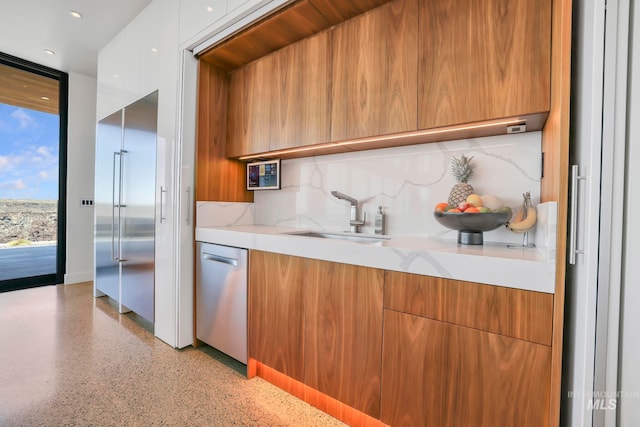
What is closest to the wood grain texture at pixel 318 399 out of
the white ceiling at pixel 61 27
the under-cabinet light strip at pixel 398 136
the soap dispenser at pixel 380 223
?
the soap dispenser at pixel 380 223

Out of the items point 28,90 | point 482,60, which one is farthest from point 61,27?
point 482,60

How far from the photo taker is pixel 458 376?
1144mm

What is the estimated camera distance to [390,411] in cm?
132

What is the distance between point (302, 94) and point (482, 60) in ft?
3.52

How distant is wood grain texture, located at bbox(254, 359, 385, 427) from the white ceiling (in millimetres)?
3154

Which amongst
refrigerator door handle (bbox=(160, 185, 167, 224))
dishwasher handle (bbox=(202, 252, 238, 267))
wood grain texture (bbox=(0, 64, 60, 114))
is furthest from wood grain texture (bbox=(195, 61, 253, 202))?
wood grain texture (bbox=(0, 64, 60, 114))

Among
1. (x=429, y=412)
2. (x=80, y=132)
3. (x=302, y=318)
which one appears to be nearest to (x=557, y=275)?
(x=429, y=412)

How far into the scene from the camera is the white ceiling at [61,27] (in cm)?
268

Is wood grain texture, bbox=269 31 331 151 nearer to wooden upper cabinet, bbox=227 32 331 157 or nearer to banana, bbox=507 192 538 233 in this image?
wooden upper cabinet, bbox=227 32 331 157

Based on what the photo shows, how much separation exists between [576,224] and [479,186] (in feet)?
2.57

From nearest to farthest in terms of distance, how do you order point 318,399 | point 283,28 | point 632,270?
point 632,270, point 318,399, point 283,28

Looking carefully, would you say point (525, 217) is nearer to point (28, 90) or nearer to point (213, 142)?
point (213, 142)

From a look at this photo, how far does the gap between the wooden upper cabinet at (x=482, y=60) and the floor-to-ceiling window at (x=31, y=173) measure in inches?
182

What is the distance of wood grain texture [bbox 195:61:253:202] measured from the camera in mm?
2352
